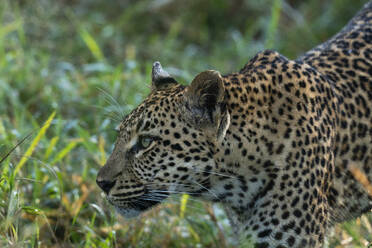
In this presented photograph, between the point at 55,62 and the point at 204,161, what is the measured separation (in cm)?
516

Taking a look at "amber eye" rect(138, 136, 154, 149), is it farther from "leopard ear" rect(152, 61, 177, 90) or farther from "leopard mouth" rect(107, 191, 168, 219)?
"leopard ear" rect(152, 61, 177, 90)

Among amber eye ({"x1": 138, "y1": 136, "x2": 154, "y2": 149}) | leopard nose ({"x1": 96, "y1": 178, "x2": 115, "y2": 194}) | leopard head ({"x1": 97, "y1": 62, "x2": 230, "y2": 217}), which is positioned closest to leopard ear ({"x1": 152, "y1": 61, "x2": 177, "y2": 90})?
leopard head ({"x1": 97, "y1": 62, "x2": 230, "y2": 217})

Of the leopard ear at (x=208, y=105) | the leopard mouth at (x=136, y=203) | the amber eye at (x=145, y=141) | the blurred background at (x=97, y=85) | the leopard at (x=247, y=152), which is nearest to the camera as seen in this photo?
the leopard ear at (x=208, y=105)

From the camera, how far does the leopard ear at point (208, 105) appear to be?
424cm

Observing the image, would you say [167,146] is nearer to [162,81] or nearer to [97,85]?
[162,81]

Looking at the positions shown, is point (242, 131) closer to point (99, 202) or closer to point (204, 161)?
point (204, 161)

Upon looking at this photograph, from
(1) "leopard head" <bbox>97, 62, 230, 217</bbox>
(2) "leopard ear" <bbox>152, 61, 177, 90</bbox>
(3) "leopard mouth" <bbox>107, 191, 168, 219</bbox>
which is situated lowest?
(3) "leopard mouth" <bbox>107, 191, 168, 219</bbox>

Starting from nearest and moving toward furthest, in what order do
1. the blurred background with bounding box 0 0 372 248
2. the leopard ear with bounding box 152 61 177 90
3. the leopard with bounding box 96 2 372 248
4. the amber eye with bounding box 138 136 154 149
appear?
the leopard with bounding box 96 2 372 248 → the amber eye with bounding box 138 136 154 149 → the leopard ear with bounding box 152 61 177 90 → the blurred background with bounding box 0 0 372 248

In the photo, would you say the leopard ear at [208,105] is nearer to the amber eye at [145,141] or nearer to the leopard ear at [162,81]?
the amber eye at [145,141]

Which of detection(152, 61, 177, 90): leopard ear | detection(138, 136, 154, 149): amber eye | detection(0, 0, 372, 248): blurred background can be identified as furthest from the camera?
detection(0, 0, 372, 248): blurred background

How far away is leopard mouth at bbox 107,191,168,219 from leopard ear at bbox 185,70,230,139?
2.02ft

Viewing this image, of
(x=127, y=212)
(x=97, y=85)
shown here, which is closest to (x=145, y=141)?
(x=127, y=212)

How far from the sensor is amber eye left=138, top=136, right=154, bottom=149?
446cm

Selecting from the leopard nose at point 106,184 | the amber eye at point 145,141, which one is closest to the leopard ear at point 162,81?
the amber eye at point 145,141
